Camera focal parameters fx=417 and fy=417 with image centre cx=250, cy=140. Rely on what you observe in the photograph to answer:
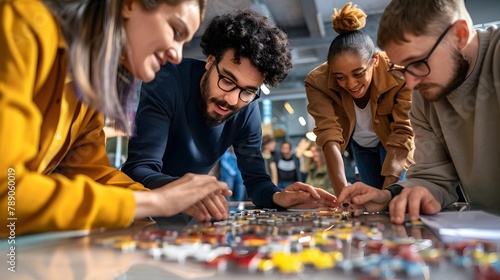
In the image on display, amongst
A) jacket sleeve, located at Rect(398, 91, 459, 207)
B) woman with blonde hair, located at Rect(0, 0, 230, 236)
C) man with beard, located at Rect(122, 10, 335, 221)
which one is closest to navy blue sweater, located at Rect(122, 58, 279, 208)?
man with beard, located at Rect(122, 10, 335, 221)

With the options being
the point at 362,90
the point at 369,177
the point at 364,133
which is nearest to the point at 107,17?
the point at 362,90

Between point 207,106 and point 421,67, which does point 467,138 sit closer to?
point 421,67

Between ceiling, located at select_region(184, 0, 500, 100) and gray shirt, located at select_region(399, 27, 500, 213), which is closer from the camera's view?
gray shirt, located at select_region(399, 27, 500, 213)

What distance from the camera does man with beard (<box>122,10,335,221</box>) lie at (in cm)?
172

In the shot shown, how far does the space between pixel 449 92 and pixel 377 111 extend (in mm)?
882

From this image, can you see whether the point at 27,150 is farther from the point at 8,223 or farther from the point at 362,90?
the point at 362,90

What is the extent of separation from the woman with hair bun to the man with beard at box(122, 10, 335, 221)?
15.8 inches

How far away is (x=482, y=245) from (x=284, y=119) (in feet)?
25.5

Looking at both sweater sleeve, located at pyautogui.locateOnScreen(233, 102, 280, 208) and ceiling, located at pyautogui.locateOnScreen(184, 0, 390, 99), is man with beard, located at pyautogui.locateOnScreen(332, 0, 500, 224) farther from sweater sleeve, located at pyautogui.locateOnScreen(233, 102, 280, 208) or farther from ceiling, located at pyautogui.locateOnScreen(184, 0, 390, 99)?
ceiling, located at pyautogui.locateOnScreen(184, 0, 390, 99)

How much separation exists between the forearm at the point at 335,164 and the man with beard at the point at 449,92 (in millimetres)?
750

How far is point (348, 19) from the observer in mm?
2307

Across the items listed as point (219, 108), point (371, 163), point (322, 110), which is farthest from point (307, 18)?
point (219, 108)

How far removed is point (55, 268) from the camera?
67 centimetres

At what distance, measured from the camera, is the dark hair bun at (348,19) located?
230 centimetres
